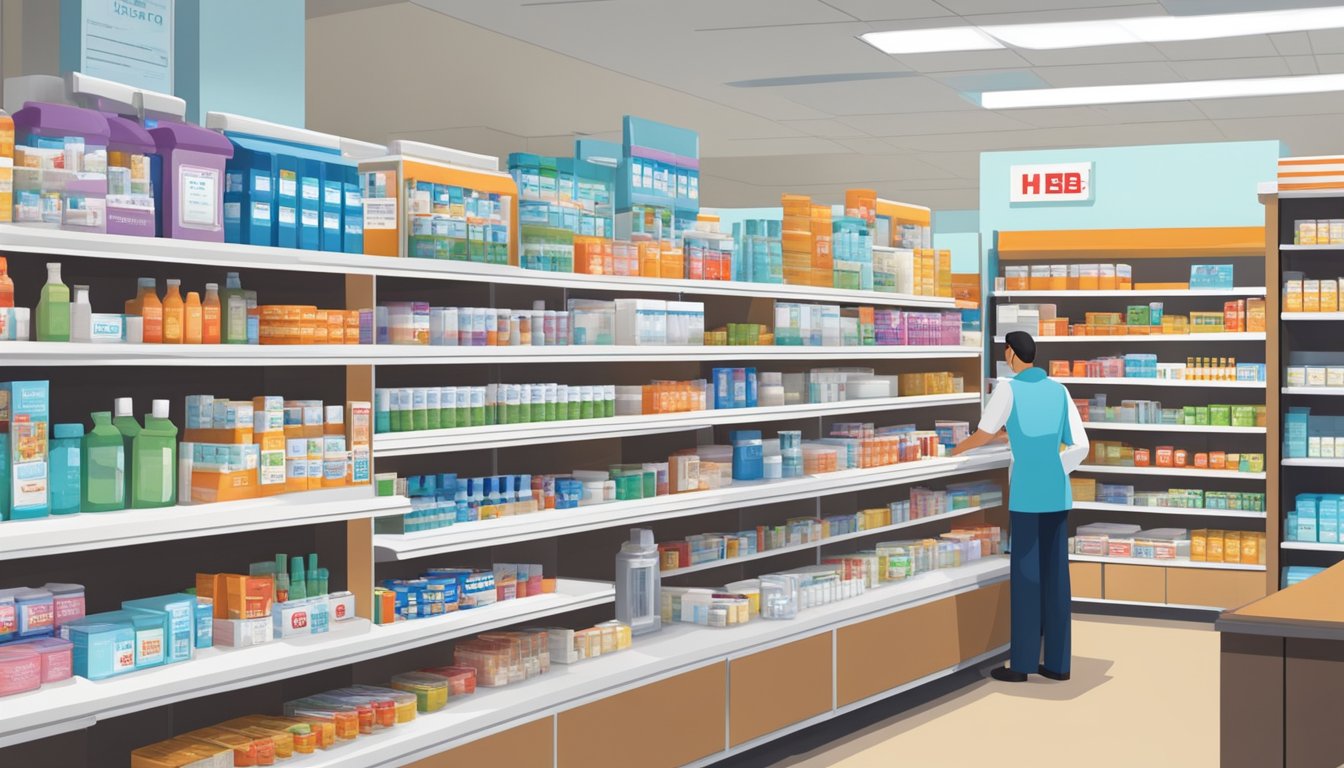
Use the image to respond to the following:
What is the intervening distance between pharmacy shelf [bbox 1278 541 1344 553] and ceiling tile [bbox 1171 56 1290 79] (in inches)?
127

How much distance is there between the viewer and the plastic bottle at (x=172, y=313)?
3582 mm

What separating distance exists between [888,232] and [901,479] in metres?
1.37

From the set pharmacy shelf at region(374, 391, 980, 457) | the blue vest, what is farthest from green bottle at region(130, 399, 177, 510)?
the blue vest

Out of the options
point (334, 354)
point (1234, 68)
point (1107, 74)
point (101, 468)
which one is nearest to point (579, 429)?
point (334, 354)

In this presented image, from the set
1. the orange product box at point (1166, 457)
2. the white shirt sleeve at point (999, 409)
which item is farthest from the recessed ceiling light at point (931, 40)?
the orange product box at point (1166, 457)

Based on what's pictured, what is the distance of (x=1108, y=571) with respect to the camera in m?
8.88

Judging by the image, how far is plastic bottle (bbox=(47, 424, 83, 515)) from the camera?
336 cm

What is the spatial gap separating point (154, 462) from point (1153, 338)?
712 centimetres

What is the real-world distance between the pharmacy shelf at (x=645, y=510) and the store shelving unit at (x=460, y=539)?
12mm

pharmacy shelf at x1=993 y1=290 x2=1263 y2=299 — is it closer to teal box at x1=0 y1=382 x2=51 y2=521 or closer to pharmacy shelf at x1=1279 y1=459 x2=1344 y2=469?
pharmacy shelf at x1=1279 y1=459 x2=1344 y2=469

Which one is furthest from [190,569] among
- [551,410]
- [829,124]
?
[829,124]

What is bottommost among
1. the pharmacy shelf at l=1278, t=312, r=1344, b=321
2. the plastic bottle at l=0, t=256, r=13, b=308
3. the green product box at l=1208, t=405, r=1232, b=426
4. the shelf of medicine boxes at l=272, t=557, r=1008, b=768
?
the shelf of medicine boxes at l=272, t=557, r=1008, b=768

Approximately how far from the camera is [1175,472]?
880 centimetres

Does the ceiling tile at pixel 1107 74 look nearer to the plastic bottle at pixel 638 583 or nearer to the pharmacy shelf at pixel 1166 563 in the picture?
the pharmacy shelf at pixel 1166 563
